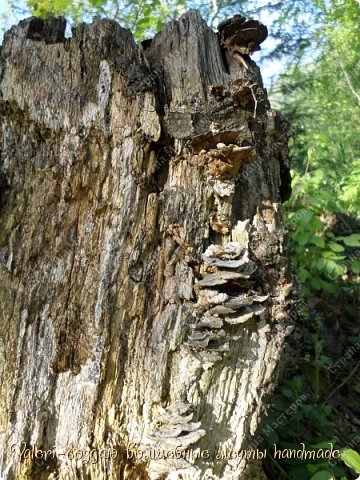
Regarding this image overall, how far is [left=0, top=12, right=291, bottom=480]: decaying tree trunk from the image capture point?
89.3 inches

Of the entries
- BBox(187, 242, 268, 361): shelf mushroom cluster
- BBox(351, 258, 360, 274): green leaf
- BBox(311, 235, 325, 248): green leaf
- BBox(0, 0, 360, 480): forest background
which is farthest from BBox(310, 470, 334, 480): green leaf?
BBox(351, 258, 360, 274): green leaf

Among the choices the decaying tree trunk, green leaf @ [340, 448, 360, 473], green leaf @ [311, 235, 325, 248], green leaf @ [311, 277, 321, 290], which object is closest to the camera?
the decaying tree trunk

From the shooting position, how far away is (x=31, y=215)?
2.41 metres

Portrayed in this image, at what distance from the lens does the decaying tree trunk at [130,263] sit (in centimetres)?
227

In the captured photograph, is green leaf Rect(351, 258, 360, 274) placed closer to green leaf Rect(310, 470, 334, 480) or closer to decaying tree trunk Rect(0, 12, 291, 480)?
decaying tree trunk Rect(0, 12, 291, 480)

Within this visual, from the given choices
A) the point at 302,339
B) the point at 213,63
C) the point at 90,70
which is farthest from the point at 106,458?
the point at 302,339

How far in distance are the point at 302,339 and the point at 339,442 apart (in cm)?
135

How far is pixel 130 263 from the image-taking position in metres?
2.38

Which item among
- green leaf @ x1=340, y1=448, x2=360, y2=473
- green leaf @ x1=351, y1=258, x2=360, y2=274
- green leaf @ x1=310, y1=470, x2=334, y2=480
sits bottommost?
green leaf @ x1=310, y1=470, x2=334, y2=480

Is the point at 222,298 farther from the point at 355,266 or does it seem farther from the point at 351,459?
the point at 355,266

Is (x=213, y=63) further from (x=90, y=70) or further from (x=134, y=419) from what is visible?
(x=134, y=419)

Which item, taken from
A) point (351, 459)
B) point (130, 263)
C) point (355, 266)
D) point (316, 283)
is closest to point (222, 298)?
point (130, 263)

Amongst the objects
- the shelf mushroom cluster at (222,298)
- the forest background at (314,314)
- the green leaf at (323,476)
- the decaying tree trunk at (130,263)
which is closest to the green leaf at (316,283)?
the forest background at (314,314)

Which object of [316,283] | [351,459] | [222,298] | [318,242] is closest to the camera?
[222,298]
